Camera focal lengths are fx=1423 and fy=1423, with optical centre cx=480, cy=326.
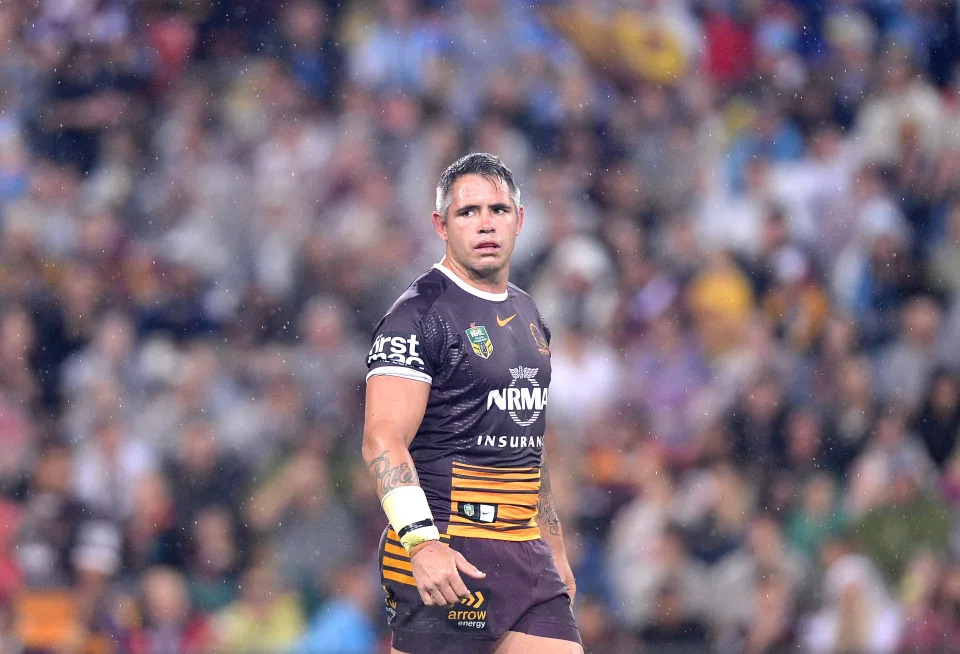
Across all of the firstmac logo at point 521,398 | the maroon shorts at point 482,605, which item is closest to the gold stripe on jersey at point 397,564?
the maroon shorts at point 482,605

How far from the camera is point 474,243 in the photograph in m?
5.45

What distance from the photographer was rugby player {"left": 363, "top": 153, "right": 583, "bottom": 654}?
16.9 feet

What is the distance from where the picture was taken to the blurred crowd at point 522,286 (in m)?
10.8

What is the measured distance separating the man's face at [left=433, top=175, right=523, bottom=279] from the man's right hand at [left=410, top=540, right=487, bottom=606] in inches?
44.6

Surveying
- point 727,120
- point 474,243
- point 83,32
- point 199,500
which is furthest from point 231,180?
point 474,243

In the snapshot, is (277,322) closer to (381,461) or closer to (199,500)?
(199,500)

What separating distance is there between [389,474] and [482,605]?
2.02 feet

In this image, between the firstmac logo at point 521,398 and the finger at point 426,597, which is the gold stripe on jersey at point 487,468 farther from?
the finger at point 426,597

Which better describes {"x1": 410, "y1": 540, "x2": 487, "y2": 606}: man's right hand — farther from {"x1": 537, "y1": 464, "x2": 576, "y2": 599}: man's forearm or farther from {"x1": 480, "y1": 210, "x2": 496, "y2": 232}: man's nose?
{"x1": 480, "y1": 210, "x2": 496, "y2": 232}: man's nose

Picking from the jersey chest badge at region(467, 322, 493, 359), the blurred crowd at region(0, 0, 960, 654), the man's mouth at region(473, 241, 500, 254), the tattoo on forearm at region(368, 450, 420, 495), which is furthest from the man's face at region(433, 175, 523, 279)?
the blurred crowd at region(0, 0, 960, 654)

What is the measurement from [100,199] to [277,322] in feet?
8.22

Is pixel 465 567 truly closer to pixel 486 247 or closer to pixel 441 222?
pixel 486 247

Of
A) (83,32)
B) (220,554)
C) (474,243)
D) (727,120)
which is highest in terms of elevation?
(83,32)

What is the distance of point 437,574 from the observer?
191 inches
